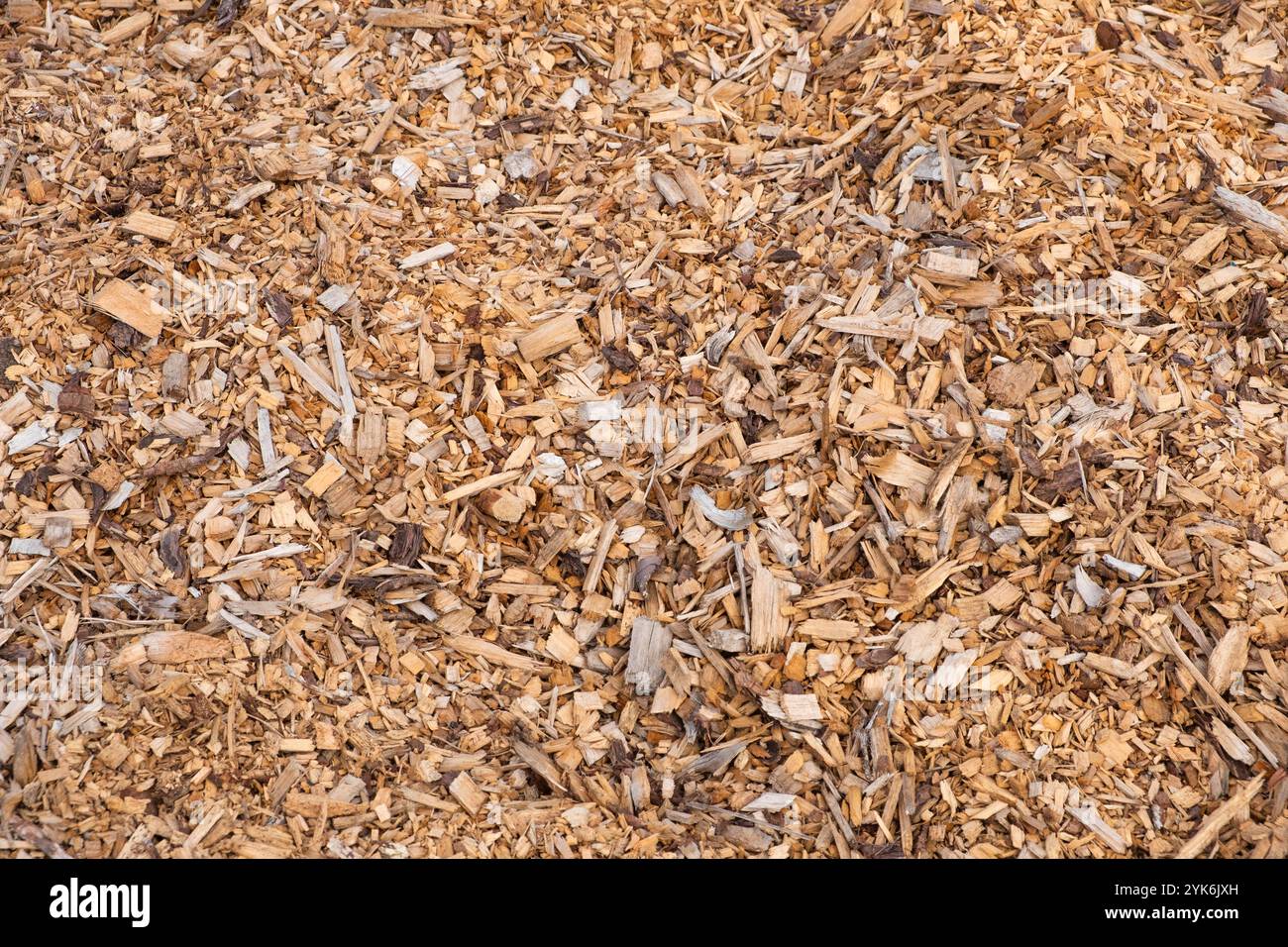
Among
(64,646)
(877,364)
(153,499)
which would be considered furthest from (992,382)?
(64,646)

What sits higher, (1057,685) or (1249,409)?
(1249,409)

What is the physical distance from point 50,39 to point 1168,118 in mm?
4299

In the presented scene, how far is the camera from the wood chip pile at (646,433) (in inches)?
104

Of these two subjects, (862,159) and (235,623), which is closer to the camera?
(235,623)

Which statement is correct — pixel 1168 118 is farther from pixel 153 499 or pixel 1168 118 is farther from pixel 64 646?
pixel 64 646

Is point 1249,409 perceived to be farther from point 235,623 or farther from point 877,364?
point 235,623

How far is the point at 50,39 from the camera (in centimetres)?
373

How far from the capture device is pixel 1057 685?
2709mm

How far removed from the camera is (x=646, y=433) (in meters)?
3.00

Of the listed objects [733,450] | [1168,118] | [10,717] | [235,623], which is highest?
[1168,118]

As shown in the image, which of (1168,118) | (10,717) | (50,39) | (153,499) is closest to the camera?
(10,717)

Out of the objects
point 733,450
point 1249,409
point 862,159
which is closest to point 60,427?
point 733,450

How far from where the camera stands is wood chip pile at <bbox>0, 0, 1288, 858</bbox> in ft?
8.66

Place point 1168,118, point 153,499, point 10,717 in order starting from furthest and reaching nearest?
1. point 1168,118
2. point 153,499
3. point 10,717
